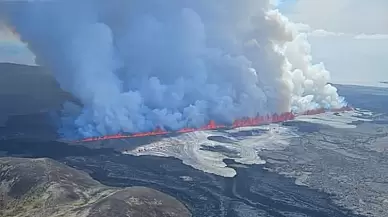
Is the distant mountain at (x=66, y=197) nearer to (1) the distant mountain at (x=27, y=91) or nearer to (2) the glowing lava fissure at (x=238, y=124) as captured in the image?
(2) the glowing lava fissure at (x=238, y=124)

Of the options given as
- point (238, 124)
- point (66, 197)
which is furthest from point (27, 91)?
point (66, 197)

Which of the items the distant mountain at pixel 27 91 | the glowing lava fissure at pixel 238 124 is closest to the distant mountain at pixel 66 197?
the glowing lava fissure at pixel 238 124

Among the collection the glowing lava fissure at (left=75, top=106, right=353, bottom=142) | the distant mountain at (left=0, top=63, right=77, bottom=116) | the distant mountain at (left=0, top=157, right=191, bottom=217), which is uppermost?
the distant mountain at (left=0, top=63, right=77, bottom=116)

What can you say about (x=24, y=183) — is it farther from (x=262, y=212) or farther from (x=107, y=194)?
(x=262, y=212)

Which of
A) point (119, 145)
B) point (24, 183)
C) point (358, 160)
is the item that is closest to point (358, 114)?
point (358, 160)

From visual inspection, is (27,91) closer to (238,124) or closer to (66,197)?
(238,124)

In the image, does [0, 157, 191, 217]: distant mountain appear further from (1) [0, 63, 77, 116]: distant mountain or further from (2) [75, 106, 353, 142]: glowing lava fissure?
(1) [0, 63, 77, 116]: distant mountain

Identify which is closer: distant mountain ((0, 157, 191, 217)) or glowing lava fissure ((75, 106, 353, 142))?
distant mountain ((0, 157, 191, 217))

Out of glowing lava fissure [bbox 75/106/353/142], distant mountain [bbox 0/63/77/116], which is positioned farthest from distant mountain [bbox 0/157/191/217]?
distant mountain [bbox 0/63/77/116]
